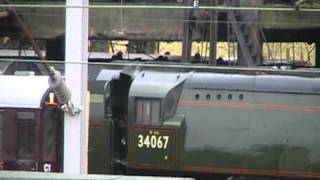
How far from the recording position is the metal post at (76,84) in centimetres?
898

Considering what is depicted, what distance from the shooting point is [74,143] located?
30.3ft

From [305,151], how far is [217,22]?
3.43m

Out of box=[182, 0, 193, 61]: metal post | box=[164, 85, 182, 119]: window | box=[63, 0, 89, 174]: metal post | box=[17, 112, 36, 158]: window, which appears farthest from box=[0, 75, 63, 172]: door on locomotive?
box=[182, 0, 193, 61]: metal post

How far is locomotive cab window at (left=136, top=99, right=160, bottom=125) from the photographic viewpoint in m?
12.4

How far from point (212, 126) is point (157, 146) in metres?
1.01

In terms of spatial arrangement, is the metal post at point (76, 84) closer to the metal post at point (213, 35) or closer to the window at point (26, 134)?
the window at point (26, 134)

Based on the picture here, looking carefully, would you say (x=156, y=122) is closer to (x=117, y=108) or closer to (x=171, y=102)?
(x=171, y=102)

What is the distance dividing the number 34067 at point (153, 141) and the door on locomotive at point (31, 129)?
1401 millimetres

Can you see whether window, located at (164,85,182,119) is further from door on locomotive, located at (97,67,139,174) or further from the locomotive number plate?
door on locomotive, located at (97,67,139,174)

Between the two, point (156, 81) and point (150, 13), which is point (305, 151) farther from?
point (150, 13)

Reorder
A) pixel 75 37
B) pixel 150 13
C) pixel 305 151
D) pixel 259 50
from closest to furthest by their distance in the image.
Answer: pixel 75 37 → pixel 305 151 → pixel 259 50 → pixel 150 13

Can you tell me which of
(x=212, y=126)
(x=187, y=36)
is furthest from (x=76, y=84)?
(x=187, y=36)

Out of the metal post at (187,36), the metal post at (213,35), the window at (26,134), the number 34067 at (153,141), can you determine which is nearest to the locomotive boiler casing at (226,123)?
the number 34067 at (153,141)

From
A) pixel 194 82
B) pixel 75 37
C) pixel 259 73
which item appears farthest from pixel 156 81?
pixel 75 37
